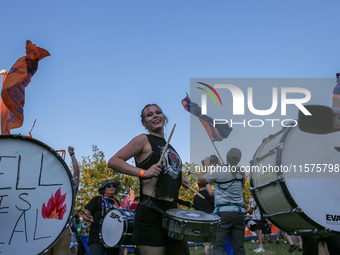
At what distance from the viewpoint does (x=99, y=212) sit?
573cm

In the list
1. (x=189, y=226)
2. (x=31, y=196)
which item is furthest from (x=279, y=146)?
(x=31, y=196)

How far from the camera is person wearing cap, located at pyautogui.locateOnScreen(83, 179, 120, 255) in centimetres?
548

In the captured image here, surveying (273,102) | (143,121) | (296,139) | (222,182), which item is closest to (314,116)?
(296,139)

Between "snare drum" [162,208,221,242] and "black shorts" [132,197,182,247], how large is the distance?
0.08 m

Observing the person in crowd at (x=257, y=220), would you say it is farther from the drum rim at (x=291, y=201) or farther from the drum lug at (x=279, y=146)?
the drum lug at (x=279, y=146)

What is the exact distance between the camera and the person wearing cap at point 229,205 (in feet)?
15.3

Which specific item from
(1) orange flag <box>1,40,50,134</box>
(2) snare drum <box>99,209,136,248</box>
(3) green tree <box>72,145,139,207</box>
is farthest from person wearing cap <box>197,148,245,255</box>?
(3) green tree <box>72,145,139,207</box>

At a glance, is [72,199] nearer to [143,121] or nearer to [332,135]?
[143,121]

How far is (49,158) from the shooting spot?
298 centimetres

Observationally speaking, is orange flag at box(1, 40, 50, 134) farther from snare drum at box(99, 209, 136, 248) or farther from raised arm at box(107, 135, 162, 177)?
raised arm at box(107, 135, 162, 177)

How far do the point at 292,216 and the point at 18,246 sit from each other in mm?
3009

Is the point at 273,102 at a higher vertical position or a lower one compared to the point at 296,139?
higher

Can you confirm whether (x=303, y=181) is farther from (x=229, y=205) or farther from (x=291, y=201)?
(x=229, y=205)

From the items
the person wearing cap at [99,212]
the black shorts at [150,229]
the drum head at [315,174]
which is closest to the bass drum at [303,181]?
the drum head at [315,174]
